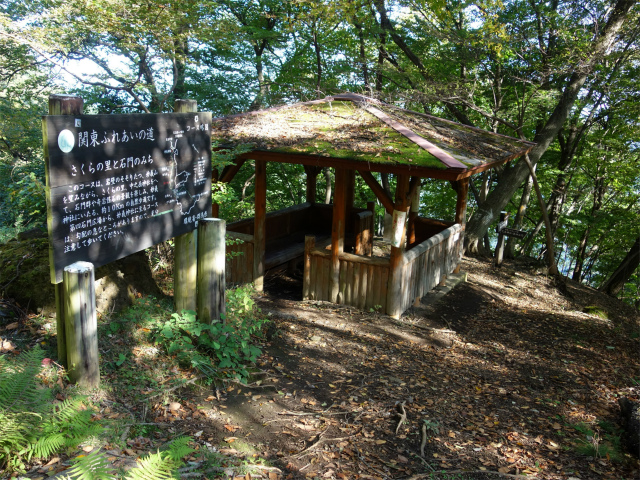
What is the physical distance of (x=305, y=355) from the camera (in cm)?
590

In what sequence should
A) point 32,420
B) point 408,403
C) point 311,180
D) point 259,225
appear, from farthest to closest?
point 311,180, point 259,225, point 408,403, point 32,420

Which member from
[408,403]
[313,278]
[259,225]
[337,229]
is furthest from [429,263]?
[408,403]

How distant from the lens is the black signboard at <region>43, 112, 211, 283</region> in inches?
126

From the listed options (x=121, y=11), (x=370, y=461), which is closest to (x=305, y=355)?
(x=370, y=461)

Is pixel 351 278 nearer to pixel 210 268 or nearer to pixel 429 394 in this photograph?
pixel 429 394

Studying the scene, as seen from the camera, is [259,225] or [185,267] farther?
[259,225]

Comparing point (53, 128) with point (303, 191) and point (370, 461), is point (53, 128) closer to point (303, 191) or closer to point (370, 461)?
point (370, 461)

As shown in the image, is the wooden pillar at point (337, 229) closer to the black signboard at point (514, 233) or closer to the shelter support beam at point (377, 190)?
the shelter support beam at point (377, 190)

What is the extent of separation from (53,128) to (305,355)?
388 centimetres

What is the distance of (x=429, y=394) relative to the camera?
5363 mm

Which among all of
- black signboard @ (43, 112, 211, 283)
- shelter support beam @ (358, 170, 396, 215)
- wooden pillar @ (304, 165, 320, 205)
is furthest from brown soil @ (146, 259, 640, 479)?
wooden pillar @ (304, 165, 320, 205)

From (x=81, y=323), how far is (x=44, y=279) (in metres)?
1.68

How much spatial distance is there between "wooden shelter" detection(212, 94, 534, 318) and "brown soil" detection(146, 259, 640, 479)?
53 cm

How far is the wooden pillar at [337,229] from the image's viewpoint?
7781mm
